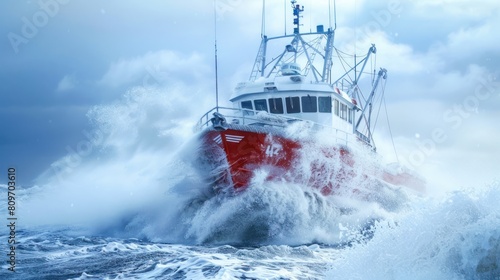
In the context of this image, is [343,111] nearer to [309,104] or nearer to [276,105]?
[309,104]

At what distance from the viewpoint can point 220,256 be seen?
30.2 ft

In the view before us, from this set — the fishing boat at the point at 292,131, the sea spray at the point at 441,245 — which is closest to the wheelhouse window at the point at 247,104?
the fishing boat at the point at 292,131

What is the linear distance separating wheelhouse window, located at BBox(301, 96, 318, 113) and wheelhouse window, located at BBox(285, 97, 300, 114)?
218 millimetres

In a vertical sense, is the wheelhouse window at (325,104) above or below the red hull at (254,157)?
above

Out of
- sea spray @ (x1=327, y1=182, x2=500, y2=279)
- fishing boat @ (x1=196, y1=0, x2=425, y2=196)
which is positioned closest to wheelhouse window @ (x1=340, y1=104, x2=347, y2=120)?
fishing boat @ (x1=196, y1=0, x2=425, y2=196)

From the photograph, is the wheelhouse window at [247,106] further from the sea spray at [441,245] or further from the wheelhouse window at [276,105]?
the sea spray at [441,245]

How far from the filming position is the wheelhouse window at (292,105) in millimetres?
16641

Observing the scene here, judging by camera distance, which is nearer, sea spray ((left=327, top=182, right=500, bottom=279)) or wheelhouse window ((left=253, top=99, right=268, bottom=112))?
sea spray ((left=327, top=182, right=500, bottom=279))

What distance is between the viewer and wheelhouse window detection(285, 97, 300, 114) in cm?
1664

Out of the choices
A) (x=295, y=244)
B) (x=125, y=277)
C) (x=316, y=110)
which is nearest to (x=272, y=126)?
(x=316, y=110)

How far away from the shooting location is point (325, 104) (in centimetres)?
1702

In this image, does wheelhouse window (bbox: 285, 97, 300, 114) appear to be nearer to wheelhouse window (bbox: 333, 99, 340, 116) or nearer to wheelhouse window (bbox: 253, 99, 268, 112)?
wheelhouse window (bbox: 253, 99, 268, 112)

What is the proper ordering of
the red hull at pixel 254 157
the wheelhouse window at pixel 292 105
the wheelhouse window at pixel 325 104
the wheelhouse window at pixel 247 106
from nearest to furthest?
the red hull at pixel 254 157, the wheelhouse window at pixel 292 105, the wheelhouse window at pixel 325 104, the wheelhouse window at pixel 247 106

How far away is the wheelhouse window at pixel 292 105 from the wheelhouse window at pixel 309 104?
218mm
